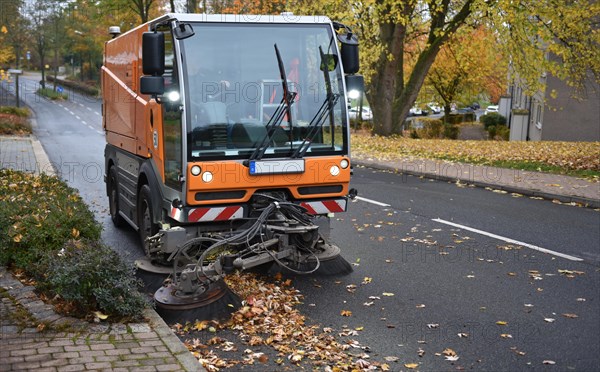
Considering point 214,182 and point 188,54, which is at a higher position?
point 188,54

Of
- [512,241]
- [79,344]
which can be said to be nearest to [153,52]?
[79,344]

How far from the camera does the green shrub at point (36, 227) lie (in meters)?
7.17

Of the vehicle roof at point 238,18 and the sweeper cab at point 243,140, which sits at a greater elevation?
the vehicle roof at point 238,18

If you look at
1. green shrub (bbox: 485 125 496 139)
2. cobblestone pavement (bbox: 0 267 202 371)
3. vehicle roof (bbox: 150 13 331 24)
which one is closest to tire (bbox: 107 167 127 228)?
vehicle roof (bbox: 150 13 331 24)

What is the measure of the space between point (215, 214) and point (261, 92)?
138cm

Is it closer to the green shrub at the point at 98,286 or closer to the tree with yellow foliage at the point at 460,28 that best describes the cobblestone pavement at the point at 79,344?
the green shrub at the point at 98,286

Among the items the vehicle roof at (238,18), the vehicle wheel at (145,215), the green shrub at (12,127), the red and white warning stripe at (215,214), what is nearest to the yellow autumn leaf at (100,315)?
the red and white warning stripe at (215,214)

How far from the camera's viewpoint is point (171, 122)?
735 centimetres

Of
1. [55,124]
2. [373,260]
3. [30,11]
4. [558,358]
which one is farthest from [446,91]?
[558,358]

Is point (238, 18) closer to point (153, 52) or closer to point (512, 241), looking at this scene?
point (153, 52)

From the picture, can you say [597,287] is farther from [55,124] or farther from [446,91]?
[446,91]

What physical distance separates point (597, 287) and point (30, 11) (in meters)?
53.9

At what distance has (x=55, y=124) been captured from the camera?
3906 cm

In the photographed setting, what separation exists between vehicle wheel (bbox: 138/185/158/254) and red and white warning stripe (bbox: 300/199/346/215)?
72.2 inches
